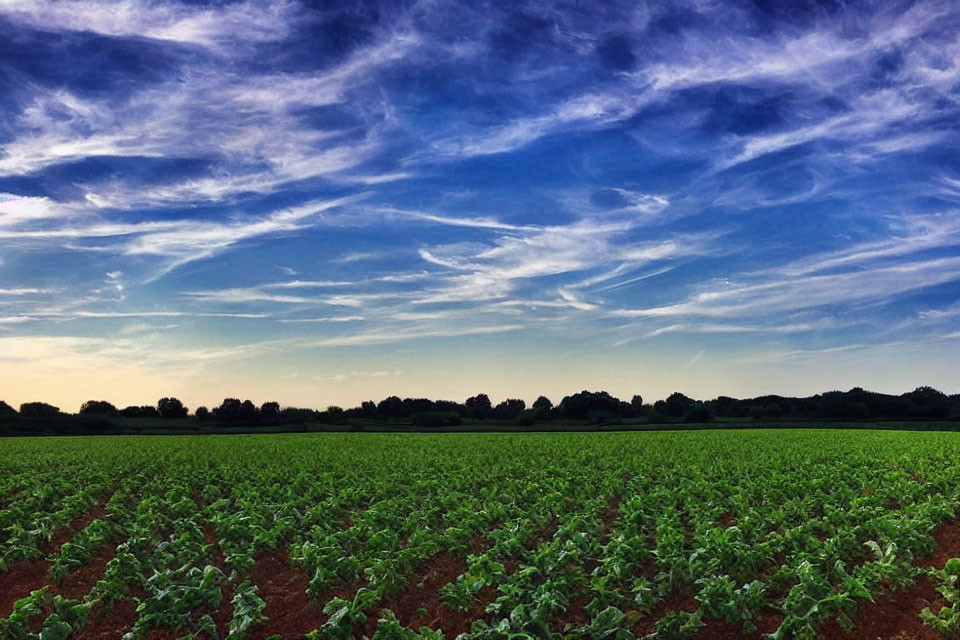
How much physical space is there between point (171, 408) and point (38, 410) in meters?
20.6

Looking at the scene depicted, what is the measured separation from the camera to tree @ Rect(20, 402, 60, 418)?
116 meters

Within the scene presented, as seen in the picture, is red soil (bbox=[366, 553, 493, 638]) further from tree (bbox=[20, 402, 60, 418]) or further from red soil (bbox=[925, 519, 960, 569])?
tree (bbox=[20, 402, 60, 418])

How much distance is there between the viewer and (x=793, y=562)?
1364 cm

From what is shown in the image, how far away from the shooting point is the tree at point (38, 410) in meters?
116

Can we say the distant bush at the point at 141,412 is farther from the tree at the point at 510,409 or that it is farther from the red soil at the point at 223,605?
the red soil at the point at 223,605

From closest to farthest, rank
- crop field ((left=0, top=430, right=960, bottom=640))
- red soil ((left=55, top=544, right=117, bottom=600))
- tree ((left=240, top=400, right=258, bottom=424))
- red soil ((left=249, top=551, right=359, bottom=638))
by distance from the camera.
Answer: crop field ((left=0, top=430, right=960, bottom=640)) < red soil ((left=249, top=551, right=359, bottom=638)) < red soil ((left=55, top=544, right=117, bottom=600)) < tree ((left=240, top=400, right=258, bottom=424))

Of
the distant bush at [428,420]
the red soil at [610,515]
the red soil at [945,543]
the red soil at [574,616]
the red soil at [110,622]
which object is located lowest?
the red soil at [110,622]

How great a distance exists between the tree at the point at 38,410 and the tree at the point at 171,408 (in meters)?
16.2

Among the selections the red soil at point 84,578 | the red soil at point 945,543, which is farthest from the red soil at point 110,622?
the red soil at point 945,543

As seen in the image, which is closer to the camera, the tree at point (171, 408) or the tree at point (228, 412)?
the tree at point (228, 412)

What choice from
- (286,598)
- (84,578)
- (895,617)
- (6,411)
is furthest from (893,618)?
(6,411)

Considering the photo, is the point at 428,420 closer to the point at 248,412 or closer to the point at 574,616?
the point at 248,412

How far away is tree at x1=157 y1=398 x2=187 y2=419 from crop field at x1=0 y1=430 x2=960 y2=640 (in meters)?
113

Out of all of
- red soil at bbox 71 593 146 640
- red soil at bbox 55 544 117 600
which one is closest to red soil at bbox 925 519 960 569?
red soil at bbox 71 593 146 640
